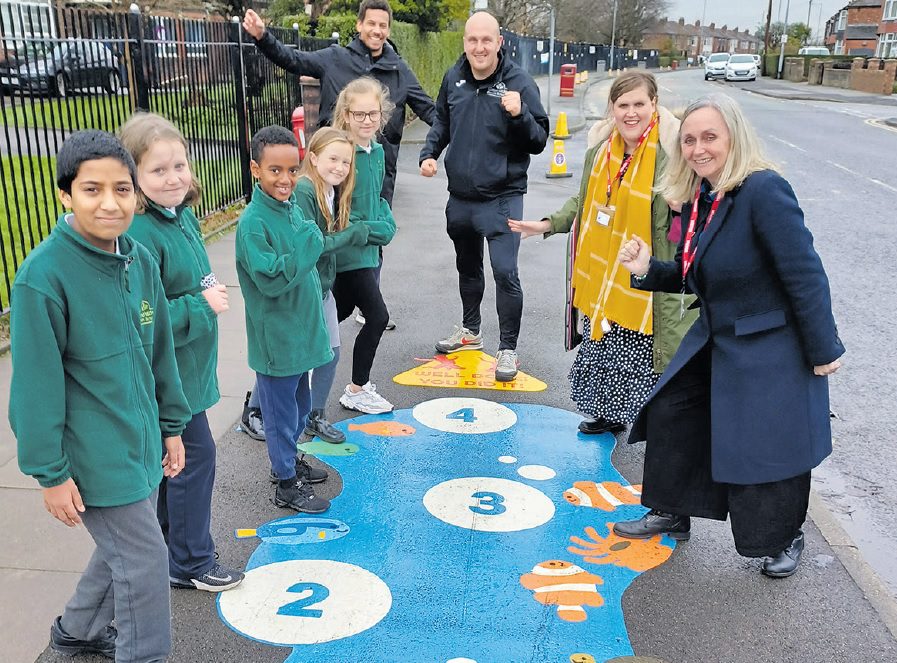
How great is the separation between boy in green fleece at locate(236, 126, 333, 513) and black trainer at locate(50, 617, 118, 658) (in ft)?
3.58

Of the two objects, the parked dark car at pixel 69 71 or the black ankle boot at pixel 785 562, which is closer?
the black ankle boot at pixel 785 562

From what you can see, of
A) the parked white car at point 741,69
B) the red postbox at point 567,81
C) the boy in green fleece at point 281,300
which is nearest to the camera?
the boy in green fleece at point 281,300

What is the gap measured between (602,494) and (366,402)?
1.60 metres

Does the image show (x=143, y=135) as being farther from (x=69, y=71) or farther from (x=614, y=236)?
(x=69, y=71)

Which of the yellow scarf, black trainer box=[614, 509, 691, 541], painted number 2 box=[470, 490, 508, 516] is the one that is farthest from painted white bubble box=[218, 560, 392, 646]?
the yellow scarf

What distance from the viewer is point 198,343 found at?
9.32 ft

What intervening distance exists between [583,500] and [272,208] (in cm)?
203

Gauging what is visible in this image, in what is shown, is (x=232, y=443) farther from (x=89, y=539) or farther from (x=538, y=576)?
(x=538, y=576)

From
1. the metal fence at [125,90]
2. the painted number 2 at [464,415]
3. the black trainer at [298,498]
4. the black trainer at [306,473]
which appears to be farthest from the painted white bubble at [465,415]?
the metal fence at [125,90]

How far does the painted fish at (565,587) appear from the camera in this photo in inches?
121

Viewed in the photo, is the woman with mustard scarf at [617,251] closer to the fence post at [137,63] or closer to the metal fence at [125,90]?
the metal fence at [125,90]

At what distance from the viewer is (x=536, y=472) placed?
418 cm

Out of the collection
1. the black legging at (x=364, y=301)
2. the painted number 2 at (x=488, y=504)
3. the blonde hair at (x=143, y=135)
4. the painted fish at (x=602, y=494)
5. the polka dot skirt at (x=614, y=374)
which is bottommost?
the painted fish at (x=602, y=494)

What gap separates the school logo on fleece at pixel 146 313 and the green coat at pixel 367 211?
1942mm
